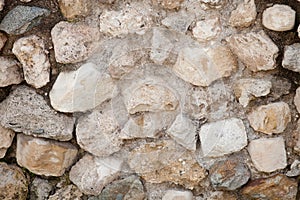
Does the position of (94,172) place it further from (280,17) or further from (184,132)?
(280,17)

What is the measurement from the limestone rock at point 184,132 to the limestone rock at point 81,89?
0.18 meters

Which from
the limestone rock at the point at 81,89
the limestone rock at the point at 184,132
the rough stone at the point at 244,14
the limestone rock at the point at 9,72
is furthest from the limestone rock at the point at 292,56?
the limestone rock at the point at 9,72

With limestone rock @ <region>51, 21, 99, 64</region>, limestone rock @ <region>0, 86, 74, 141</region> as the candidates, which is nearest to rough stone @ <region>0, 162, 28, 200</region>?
limestone rock @ <region>0, 86, 74, 141</region>

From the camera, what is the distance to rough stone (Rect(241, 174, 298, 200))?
58.0 inches

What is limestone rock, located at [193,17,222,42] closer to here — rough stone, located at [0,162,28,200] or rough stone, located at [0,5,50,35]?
rough stone, located at [0,5,50,35]

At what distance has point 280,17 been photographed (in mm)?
1322

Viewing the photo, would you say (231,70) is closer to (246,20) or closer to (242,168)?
(246,20)

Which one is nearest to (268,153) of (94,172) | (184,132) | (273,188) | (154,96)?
(273,188)

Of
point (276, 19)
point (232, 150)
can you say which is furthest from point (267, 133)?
point (276, 19)

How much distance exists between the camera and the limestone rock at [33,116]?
1474 millimetres

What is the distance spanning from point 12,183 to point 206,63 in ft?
2.13

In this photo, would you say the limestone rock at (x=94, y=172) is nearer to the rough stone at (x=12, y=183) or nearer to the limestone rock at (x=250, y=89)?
the rough stone at (x=12, y=183)

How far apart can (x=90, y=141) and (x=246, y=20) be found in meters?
0.52

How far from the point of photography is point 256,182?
4.87 ft
